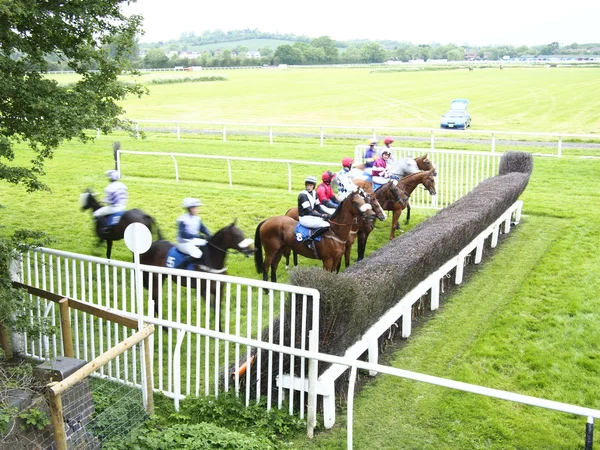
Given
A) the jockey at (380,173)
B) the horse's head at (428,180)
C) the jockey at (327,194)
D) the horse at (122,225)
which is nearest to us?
the horse at (122,225)

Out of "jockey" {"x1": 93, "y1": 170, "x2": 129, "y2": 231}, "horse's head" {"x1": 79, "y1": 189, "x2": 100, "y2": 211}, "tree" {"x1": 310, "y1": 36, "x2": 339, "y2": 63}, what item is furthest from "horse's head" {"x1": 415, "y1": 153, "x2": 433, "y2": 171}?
"tree" {"x1": 310, "y1": 36, "x2": 339, "y2": 63}

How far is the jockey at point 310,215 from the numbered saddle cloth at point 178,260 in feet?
5.77

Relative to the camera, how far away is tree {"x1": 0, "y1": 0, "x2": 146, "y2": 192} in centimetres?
698

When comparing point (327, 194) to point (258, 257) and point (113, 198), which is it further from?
point (113, 198)

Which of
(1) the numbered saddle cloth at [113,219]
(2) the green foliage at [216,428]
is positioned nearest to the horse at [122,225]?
(1) the numbered saddle cloth at [113,219]

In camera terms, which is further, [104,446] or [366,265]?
[366,265]

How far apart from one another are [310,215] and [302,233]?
0.26 meters

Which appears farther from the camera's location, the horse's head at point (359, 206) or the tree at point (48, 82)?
the horse's head at point (359, 206)

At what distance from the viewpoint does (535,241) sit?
38.2 ft

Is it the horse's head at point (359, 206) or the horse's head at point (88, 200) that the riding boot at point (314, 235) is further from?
the horse's head at point (88, 200)

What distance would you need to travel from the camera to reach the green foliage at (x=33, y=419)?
15.4 ft

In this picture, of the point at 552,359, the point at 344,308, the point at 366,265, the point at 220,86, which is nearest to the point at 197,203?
the point at 366,265

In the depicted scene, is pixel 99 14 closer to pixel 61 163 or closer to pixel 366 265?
pixel 366 265

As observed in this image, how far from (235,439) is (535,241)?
8.12 meters
